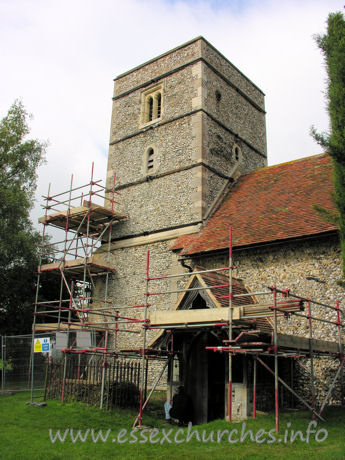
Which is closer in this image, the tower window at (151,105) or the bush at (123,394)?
the bush at (123,394)

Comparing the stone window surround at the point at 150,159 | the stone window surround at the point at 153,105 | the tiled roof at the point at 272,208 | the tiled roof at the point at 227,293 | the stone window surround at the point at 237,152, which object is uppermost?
the stone window surround at the point at 153,105

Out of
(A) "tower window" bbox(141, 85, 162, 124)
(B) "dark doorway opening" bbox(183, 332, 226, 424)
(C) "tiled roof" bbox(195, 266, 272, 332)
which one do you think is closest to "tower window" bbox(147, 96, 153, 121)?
(A) "tower window" bbox(141, 85, 162, 124)

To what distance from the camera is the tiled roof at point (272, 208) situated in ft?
40.2

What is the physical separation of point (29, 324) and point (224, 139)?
44.3ft

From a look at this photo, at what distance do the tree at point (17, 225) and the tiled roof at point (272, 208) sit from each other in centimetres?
890

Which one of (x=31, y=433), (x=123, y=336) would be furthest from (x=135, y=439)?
(x=123, y=336)

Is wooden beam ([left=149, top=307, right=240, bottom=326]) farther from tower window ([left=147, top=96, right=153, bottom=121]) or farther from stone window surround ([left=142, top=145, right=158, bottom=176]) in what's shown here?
tower window ([left=147, top=96, right=153, bottom=121])

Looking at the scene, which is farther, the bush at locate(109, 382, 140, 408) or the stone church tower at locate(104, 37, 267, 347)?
the stone church tower at locate(104, 37, 267, 347)

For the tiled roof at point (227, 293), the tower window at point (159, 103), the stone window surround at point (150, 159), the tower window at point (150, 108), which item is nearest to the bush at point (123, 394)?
the tiled roof at point (227, 293)

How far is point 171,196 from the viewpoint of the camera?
16344mm

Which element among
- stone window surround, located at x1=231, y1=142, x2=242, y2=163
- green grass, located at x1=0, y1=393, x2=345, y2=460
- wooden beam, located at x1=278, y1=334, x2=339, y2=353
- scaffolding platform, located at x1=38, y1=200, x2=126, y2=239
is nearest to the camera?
green grass, located at x1=0, y1=393, x2=345, y2=460

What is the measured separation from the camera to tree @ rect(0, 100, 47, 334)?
19.6m

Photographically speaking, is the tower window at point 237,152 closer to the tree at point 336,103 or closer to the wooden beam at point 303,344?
the tree at point 336,103

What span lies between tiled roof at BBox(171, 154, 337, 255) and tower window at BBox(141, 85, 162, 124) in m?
4.71
